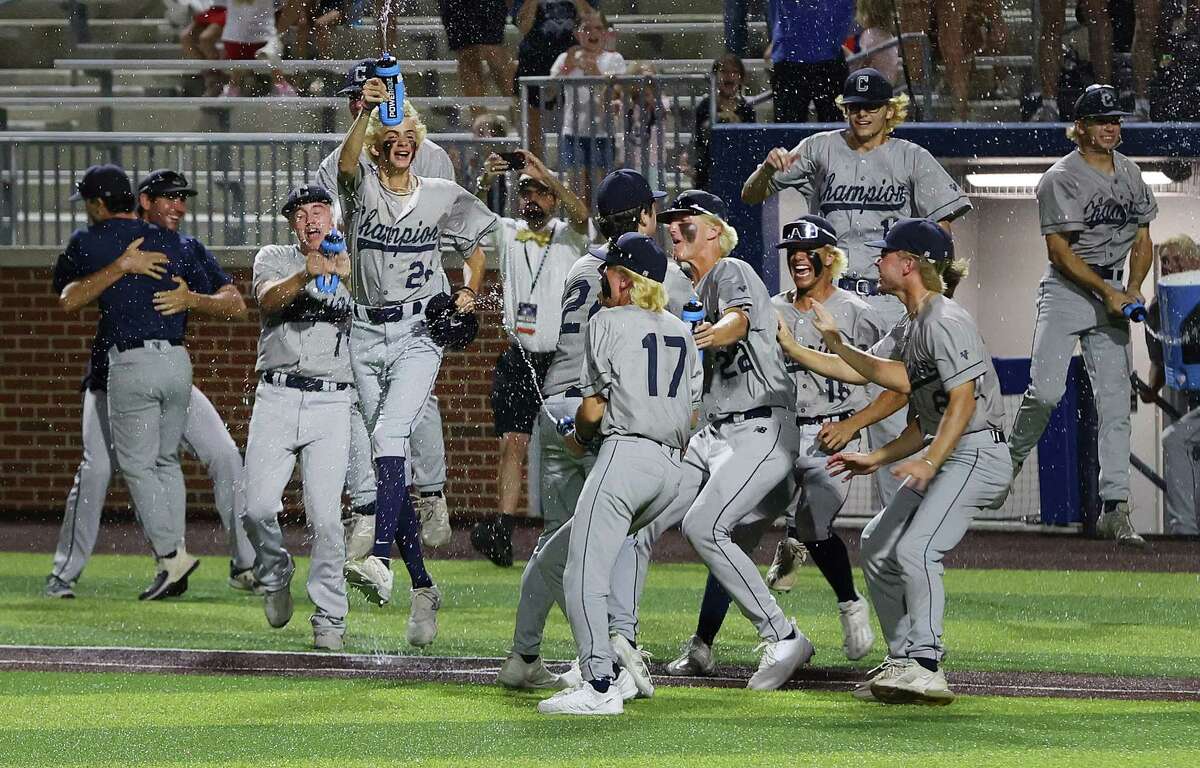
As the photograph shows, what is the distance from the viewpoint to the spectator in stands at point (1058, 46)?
12.8 metres

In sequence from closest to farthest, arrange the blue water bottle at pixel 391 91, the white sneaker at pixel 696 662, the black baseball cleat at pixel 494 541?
1. the white sneaker at pixel 696 662
2. the blue water bottle at pixel 391 91
3. the black baseball cleat at pixel 494 541

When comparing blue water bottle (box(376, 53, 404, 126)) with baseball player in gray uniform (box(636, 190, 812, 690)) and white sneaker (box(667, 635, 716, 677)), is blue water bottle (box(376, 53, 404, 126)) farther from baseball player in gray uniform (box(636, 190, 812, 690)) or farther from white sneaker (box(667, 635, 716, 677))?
white sneaker (box(667, 635, 716, 677))

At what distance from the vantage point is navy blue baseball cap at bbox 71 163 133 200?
984 centimetres

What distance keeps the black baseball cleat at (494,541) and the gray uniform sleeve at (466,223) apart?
3.17 meters

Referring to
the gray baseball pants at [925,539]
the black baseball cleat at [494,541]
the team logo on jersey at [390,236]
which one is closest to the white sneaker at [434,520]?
the black baseball cleat at [494,541]

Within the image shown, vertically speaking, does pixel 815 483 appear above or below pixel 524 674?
above

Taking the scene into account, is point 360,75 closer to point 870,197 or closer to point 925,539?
point 870,197

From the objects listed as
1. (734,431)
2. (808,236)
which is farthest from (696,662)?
(808,236)

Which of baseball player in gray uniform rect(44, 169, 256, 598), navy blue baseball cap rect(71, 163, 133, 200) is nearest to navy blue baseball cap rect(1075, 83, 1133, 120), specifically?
baseball player in gray uniform rect(44, 169, 256, 598)

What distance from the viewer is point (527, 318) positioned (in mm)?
10688

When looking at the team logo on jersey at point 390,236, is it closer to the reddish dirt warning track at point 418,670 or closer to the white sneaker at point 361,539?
the white sneaker at point 361,539

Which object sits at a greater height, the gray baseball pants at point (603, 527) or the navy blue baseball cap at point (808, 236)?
the navy blue baseball cap at point (808, 236)

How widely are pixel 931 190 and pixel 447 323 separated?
2628mm

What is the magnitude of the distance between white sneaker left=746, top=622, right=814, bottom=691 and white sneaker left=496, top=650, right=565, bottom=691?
0.76m
